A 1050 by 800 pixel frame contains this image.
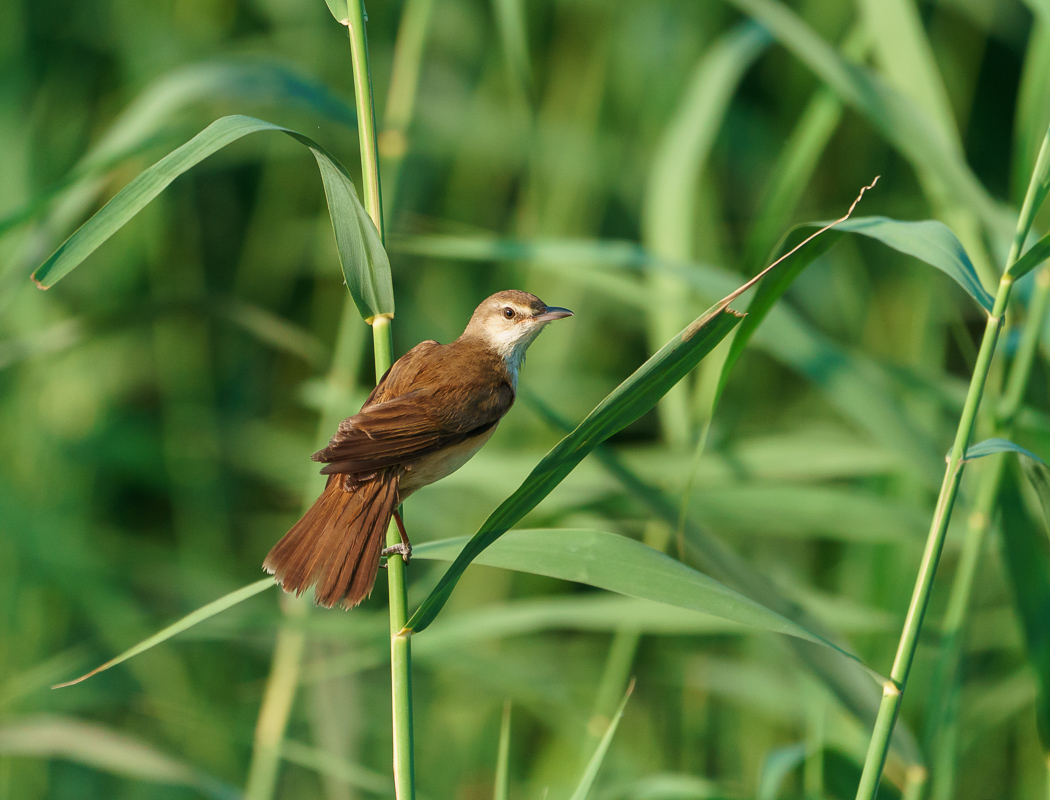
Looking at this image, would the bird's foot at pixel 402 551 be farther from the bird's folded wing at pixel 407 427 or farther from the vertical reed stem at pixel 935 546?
the vertical reed stem at pixel 935 546

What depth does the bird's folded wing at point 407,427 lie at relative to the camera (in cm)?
97

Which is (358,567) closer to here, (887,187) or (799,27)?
(799,27)

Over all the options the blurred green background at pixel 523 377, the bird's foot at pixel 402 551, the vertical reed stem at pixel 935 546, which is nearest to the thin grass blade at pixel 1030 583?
the blurred green background at pixel 523 377

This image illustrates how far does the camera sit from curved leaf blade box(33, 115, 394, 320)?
0.95 metres

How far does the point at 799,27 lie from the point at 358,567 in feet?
4.80

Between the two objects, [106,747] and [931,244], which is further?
[106,747]

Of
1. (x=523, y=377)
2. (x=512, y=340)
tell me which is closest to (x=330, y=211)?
(x=512, y=340)

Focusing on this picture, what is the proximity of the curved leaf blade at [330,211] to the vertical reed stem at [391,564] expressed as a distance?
0.03 m

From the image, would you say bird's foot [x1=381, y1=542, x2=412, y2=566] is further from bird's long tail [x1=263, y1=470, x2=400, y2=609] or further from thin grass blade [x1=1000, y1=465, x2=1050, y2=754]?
thin grass blade [x1=1000, y1=465, x2=1050, y2=754]

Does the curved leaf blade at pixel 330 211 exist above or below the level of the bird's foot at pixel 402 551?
above

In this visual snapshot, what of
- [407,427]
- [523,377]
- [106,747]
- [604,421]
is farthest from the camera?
[523,377]

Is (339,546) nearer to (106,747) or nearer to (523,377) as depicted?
(106,747)

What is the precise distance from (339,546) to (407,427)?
16cm

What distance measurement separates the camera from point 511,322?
1.50m
